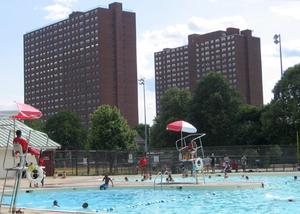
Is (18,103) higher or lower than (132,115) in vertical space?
lower

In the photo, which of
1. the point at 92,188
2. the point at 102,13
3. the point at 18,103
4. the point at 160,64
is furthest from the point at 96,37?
the point at 18,103

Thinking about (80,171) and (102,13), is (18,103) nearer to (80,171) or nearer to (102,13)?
(80,171)

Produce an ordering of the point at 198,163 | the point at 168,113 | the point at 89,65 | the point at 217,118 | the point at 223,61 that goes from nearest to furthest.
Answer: the point at 198,163 → the point at 217,118 → the point at 168,113 → the point at 223,61 → the point at 89,65

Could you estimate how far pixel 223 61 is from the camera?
133 meters

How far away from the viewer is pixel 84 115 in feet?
496

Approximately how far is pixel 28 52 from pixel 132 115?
157ft

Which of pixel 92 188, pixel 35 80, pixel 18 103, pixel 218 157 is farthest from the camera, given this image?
pixel 35 80

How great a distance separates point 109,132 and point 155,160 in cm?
2410

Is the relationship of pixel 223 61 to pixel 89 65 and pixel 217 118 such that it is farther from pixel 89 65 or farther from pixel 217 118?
pixel 217 118

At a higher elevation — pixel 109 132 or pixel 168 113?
pixel 168 113

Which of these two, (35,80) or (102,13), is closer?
(102,13)

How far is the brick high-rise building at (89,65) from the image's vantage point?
468ft

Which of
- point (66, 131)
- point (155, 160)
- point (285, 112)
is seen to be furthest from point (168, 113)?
point (155, 160)

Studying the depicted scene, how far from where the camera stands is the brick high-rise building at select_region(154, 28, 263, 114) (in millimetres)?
127812
